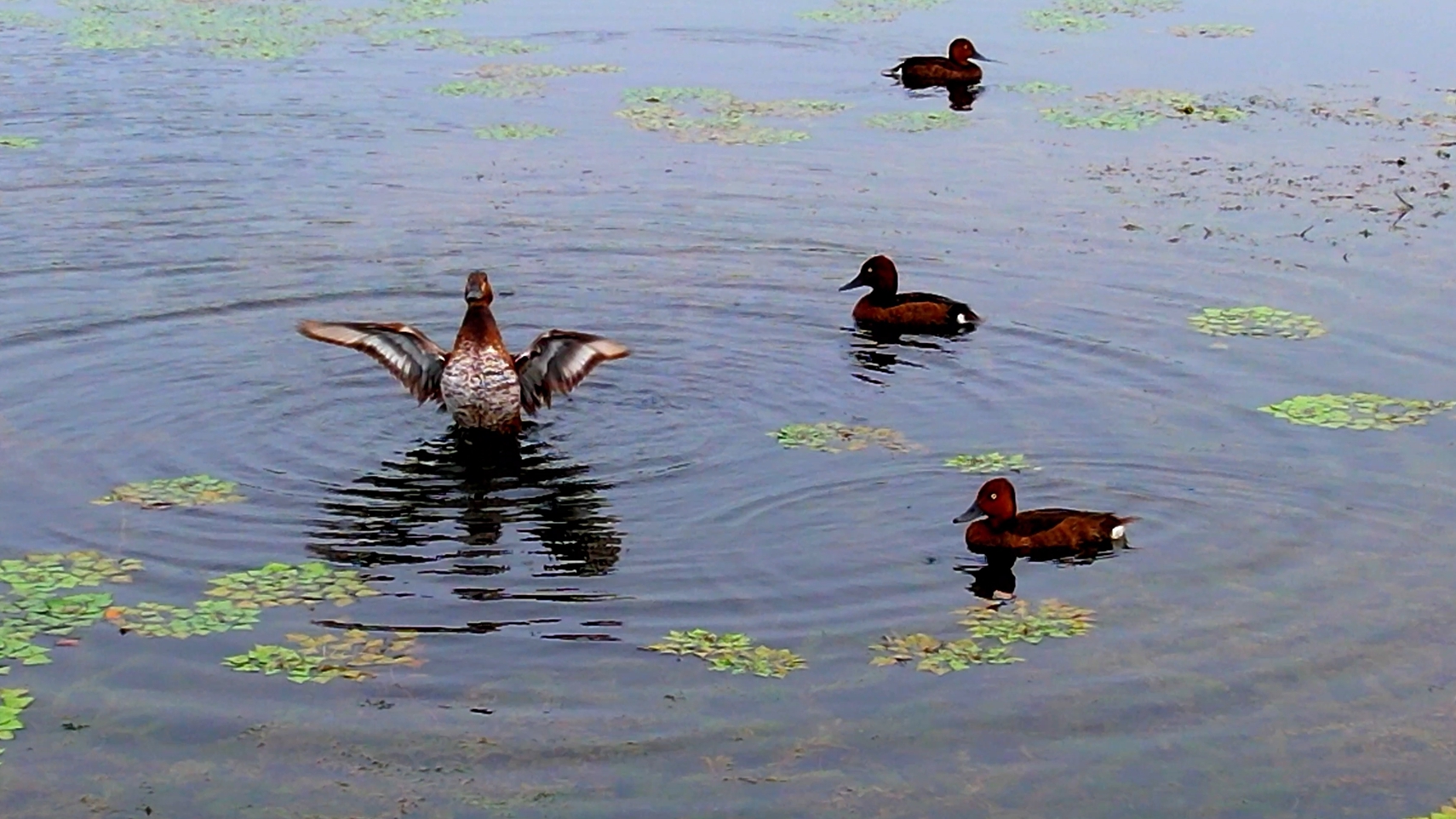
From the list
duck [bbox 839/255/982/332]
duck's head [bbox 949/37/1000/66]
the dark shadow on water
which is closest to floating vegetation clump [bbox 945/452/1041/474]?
the dark shadow on water

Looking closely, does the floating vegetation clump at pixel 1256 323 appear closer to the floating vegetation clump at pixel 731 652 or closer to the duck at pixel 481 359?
the duck at pixel 481 359

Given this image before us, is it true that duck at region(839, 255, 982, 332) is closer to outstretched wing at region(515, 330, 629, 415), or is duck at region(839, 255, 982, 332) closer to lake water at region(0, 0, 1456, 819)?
lake water at region(0, 0, 1456, 819)

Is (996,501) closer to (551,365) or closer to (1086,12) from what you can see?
(551,365)

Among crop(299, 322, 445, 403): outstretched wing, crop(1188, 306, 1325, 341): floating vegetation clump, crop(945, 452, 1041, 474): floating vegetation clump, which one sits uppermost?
crop(299, 322, 445, 403): outstretched wing

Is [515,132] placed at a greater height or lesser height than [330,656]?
greater

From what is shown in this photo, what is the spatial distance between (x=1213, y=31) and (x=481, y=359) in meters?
14.5

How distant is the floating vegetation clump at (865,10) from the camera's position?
81.7ft

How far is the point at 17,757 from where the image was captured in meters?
7.70

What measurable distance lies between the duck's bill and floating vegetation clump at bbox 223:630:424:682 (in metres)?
2.86

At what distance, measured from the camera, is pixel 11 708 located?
8094 mm

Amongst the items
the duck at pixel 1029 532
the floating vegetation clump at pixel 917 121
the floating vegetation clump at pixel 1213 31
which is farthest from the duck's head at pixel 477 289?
the floating vegetation clump at pixel 1213 31

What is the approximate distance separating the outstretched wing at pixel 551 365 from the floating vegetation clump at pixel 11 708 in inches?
164

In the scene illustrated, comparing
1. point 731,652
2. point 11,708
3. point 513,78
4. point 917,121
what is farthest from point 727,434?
point 513,78

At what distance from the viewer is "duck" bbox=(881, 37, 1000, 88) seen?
2100 centimetres
